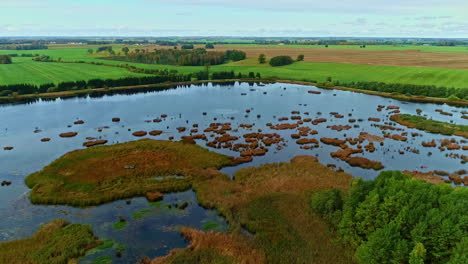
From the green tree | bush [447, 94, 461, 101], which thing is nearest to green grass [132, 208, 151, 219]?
the green tree

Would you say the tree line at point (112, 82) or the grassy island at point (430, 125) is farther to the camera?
the tree line at point (112, 82)

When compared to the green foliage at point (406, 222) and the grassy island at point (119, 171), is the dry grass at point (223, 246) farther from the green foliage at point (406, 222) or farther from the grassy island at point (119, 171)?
the grassy island at point (119, 171)

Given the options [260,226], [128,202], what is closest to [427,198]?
[260,226]

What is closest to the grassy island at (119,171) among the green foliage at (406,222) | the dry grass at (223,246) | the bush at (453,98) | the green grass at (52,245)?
the green grass at (52,245)

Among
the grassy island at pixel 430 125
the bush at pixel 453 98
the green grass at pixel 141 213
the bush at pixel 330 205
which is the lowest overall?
the green grass at pixel 141 213

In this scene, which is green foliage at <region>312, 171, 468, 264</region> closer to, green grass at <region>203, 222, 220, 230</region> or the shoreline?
green grass at <region>203, 222, 220, 230</region>

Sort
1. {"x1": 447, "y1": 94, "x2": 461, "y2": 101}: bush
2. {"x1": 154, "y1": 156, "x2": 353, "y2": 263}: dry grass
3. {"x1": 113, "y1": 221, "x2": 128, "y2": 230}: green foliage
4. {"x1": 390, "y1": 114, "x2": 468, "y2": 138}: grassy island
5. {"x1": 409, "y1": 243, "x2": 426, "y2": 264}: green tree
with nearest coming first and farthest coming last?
{"x1": 409, "y1": 243, "x2": 426, "y2": 264}: green tree < {"x1": 154, "y1": 156, "x2": 353, "y2": 263}: dry grass < {"x1": 113, "y1": 221, "x2": 128, "y2": 230}: green foliage < {"x1": 390, "y1": 114, "x2": 468, "y2": 138}: grassy island < {"x1": 447, "y1": 94, "x2": 461, "y2": 101}: bush
